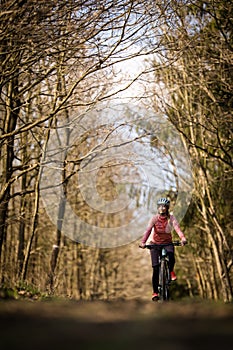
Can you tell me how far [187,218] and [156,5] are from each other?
910 centimetres

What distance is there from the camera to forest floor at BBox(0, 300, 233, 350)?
3.83 metres

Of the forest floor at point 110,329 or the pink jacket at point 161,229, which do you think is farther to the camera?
the pink jacket at point 161,229

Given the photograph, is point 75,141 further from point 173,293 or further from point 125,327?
point 125,327

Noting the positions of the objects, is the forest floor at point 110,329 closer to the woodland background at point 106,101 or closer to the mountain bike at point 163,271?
the mountain bike at point 163,271

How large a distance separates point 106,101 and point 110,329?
9.43 metres

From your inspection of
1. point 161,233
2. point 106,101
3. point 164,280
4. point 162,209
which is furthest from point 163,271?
point 106,101

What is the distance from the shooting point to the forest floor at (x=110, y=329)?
3.83 meters

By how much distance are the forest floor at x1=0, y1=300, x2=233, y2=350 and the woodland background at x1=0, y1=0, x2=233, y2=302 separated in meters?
5.06

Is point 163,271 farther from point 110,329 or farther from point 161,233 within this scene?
point 110,329

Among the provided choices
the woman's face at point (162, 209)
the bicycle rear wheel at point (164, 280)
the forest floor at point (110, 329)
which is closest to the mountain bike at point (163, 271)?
the bicycle rear wheel at point (164, 280)

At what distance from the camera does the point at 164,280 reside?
31.2 ft

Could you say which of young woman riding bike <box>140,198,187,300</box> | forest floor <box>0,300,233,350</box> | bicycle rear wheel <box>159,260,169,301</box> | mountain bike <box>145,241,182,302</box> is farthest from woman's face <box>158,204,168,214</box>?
forest floor <box>0,300,233,350</box>

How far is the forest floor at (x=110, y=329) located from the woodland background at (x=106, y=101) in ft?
16.6

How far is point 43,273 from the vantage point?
861 inches
